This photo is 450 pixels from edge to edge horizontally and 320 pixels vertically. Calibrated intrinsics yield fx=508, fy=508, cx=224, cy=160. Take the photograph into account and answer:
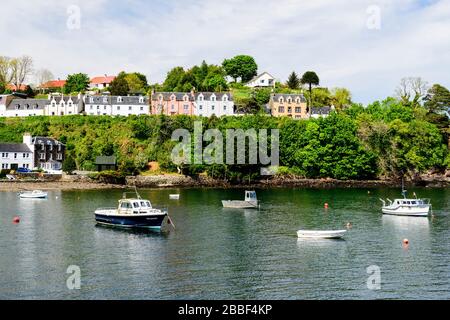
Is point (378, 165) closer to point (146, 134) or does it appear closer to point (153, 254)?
point (146, 134)

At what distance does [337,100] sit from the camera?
6304 inches

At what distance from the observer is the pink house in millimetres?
136875

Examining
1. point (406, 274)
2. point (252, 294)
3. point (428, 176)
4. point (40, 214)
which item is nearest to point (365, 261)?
point (406, 274)

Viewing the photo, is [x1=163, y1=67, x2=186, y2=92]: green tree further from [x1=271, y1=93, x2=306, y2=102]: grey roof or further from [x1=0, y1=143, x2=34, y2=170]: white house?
[x1=0, y1=143, x2=34, y2=170]: white house

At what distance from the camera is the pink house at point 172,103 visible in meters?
137

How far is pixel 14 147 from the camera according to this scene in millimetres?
117188

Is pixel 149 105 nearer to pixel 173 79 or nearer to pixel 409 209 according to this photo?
pixel 173 79

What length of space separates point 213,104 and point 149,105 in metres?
17.5

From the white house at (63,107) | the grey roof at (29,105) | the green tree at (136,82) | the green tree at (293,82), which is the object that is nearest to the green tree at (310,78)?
the green tree at (293,82)

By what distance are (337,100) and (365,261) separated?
122889 mm

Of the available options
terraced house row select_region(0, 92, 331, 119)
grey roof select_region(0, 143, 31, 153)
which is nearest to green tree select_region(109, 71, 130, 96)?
terraced house row select_region(0, 92, 331, 119)

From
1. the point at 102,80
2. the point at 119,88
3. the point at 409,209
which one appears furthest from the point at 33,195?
the point at 102,80

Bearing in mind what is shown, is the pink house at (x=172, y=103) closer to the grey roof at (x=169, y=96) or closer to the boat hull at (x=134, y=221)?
the grey roof at (x=169, y=96)

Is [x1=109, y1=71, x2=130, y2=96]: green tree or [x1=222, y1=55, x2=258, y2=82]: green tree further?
[x1=222, y1=55, x2=258, y2=82]: green tree
